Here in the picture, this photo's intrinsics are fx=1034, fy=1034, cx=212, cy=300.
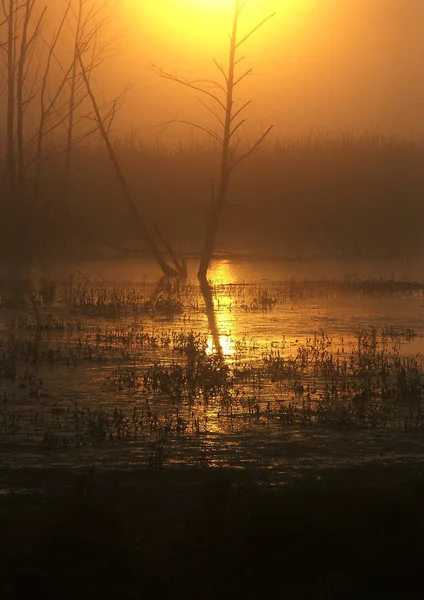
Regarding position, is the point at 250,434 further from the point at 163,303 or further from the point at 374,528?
the point at 163,303

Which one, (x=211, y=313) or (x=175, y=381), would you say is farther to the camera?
(x=211, y=313)

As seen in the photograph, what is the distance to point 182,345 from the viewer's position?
12570 mm

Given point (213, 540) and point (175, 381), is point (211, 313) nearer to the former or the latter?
point (175, 381)

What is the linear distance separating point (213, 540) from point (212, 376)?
194 inches

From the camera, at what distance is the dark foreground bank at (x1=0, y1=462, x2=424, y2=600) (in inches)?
195

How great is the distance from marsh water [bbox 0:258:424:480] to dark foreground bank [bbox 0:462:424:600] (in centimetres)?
77

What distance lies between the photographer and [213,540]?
210 inches

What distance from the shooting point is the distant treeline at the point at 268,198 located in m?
31.4

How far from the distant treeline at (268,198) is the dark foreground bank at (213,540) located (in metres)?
22.0

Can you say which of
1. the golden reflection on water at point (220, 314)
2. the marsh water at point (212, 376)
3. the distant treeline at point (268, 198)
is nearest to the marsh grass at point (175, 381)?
the marsh water at point (212, 376)

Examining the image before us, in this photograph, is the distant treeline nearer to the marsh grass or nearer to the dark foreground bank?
the marsh grass

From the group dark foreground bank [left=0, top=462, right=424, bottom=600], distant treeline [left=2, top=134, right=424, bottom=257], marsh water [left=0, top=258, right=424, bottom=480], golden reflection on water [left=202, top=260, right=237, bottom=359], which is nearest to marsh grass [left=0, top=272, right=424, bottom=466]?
marsh water [left=0, top=258, right=424, bottom=480]

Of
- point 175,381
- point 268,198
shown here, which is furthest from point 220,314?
point 268,198

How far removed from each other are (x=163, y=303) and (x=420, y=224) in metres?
20.5
